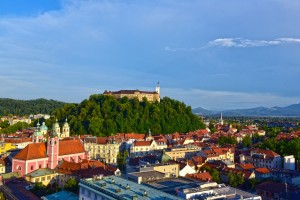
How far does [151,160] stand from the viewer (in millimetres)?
50812

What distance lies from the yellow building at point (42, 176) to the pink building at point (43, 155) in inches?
67.2

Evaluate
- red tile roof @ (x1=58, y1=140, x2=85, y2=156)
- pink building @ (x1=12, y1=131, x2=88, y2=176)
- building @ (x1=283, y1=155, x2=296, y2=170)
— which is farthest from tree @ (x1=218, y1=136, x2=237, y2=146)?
pink building @ (x1=12, y1=131, x2=88, y2=176)

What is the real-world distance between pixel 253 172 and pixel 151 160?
13.4 meters

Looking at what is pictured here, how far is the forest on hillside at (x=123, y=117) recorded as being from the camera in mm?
85562

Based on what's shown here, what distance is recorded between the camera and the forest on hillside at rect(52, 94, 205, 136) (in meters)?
85.6

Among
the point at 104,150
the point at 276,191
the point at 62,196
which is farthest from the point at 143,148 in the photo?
the point at 276,191

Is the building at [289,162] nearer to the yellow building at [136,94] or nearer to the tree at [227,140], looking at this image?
the tree at [227,140]

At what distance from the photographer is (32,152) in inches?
1841

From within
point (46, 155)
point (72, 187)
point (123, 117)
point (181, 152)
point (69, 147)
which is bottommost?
point (72, 187)

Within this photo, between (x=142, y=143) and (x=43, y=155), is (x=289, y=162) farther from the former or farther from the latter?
(x=43, y=155)

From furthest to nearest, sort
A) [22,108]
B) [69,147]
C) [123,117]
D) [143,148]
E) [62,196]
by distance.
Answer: [22,108] < [123,117] < [143,148] < [69,147] < [62,196]

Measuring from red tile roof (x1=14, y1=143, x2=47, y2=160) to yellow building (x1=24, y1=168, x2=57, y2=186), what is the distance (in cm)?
228

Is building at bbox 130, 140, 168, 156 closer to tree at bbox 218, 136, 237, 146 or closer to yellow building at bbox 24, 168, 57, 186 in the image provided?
tree at bbox 218, 136, 237, 146

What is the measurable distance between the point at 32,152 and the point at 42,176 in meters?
4.03
